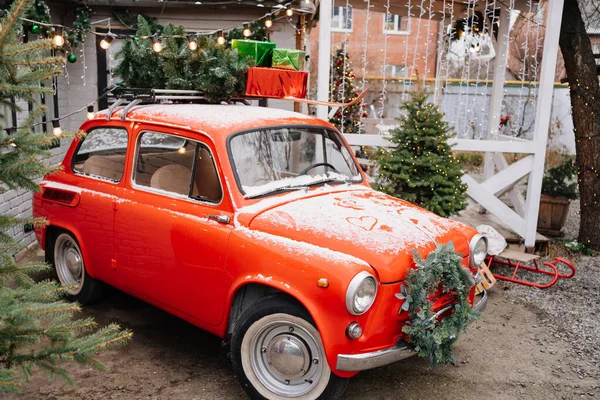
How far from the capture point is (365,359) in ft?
10.8

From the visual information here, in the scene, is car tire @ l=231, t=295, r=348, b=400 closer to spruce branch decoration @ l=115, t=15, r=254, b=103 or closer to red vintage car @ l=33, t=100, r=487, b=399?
red vintage car @ l=33, t=100, r=487, b=399

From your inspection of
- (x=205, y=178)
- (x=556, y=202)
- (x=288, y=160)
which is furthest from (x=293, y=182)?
(x=556, y=202)

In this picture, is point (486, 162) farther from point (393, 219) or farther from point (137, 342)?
point (137, 342)

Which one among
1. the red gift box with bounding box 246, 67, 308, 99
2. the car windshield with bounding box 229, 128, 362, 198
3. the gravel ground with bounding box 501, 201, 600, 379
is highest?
the red gift box with bounding box 246, 67, 308, 99

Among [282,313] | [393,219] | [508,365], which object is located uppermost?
[393,219]

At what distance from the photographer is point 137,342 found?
182 inches

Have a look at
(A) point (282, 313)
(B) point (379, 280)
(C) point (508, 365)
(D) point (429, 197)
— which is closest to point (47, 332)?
(A) point (282, 313)

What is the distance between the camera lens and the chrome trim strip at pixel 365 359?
3266 mm

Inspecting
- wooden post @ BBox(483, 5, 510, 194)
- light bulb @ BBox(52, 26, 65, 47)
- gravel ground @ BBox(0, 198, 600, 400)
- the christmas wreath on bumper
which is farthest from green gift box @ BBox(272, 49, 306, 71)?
wooden post @ BBox(483, 5, 510, 194)

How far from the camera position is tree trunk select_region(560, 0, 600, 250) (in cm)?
759

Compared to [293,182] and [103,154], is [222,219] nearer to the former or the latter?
[293,182]

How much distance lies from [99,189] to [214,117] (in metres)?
1.27

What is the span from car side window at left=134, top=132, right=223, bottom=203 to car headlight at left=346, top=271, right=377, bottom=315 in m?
1.29

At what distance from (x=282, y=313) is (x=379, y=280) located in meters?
0.63
